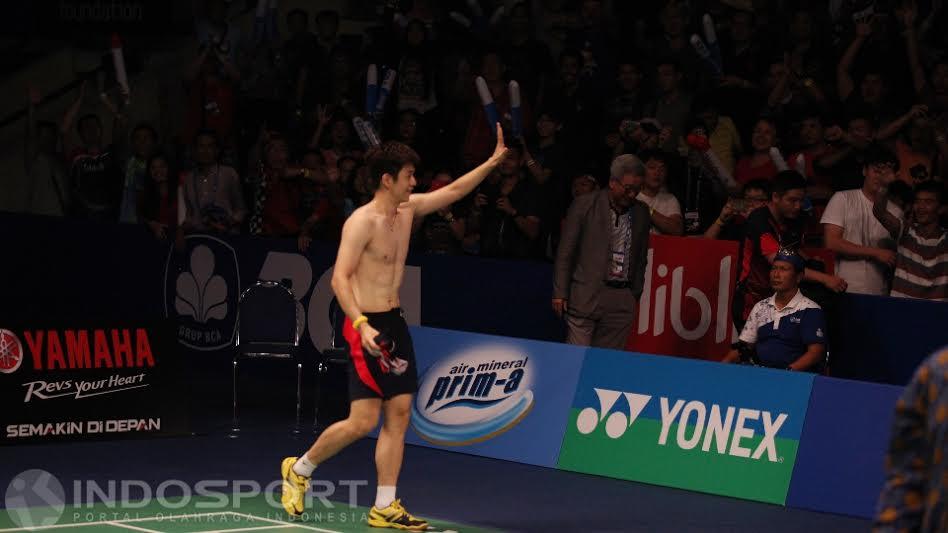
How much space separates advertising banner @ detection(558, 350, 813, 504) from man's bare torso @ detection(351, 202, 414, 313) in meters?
2.67

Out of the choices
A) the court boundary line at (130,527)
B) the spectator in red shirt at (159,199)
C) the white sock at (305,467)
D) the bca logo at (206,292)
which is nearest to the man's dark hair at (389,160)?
the white sock at (305,467)

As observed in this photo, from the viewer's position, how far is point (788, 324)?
11078 millimetres

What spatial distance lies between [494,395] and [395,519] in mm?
3046

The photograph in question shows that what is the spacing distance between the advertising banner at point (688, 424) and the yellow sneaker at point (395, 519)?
2.46 meters

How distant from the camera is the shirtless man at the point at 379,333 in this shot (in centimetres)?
902

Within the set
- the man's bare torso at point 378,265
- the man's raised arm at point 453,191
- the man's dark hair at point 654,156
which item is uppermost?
the man's dark hair at point 654,156

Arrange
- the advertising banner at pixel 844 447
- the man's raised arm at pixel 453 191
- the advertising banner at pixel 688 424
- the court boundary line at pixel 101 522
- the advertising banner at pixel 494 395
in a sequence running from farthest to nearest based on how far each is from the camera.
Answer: the advertising banner at pixel 494 395 → the advertising banner at pixel 688 424 → the advertising banner at pixel 844 447 → the man's raised arm at pixel 453 191 → the court boundary line at pixel 101 522

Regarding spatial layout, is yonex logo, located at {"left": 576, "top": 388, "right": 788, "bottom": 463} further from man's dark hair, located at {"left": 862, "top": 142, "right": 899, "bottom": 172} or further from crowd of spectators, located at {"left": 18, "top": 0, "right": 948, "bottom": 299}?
man's dark hair, located at {"left": 862, "top": 142, "right": 899, "bottom": 172}

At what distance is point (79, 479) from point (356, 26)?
11145mm

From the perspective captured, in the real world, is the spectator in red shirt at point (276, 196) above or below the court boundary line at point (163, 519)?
above

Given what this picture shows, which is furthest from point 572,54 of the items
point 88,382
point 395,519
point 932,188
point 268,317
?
point 395,519

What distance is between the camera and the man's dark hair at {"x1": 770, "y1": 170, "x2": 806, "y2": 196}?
11500 mm

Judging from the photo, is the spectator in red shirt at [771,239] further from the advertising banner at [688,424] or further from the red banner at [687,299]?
the advertising banner at [688,424]

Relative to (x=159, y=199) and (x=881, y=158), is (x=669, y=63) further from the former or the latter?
(x=159, y=199)
